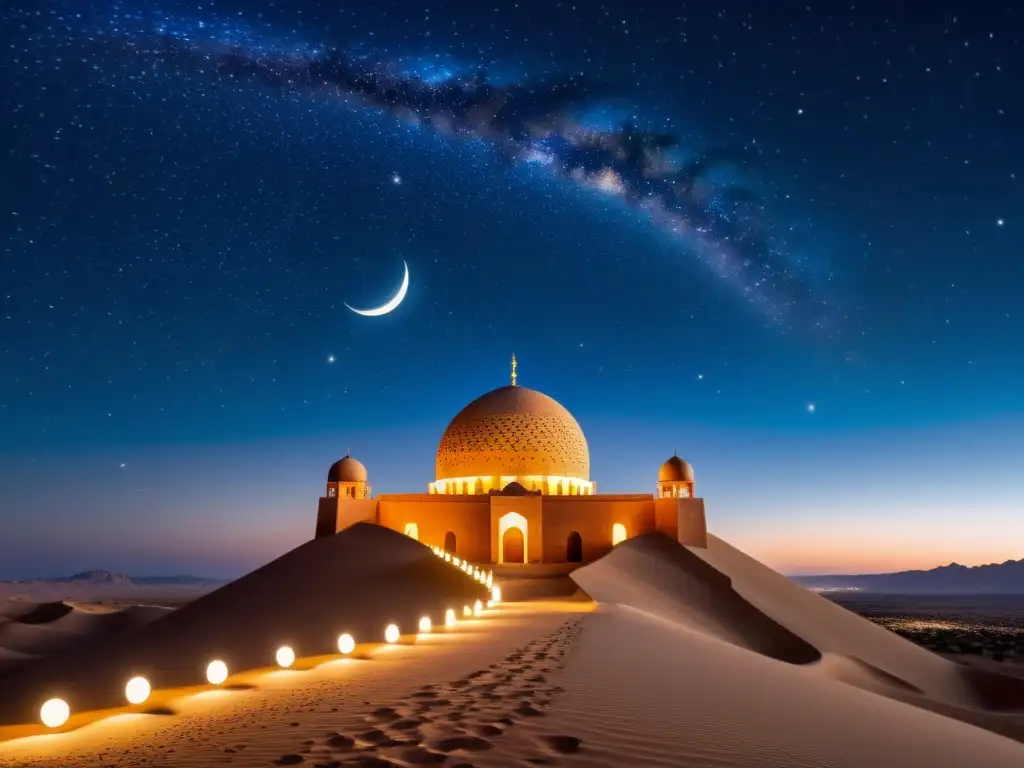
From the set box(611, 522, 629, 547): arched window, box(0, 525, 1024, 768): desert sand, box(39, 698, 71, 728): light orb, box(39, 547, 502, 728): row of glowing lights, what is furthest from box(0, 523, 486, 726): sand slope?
box(39, 698, 71, 728): light orb

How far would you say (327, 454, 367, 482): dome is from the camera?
3033 centimetres

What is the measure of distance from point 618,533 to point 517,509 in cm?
402

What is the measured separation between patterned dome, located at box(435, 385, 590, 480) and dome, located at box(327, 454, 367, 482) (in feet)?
12.0

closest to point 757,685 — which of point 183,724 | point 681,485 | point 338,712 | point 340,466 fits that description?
point 338,712

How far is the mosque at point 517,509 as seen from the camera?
27531 mm

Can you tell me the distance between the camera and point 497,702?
660cm

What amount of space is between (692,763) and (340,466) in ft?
88.6

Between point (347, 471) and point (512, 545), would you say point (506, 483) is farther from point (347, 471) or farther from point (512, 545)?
point (347, 471)

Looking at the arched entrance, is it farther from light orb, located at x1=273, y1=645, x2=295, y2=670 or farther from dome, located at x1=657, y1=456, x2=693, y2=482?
light orb, located at x1=273, y1=645, x2=295, y2=670

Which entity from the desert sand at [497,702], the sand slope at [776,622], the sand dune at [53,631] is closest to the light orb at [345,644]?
the desert sand at [497,702]

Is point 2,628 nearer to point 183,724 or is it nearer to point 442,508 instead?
point 442,508

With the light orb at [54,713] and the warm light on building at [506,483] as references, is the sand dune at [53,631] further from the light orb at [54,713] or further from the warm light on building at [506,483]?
the light orb at [54,713]

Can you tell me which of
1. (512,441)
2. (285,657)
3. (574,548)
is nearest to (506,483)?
(512,441)

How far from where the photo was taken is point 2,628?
113 feet
